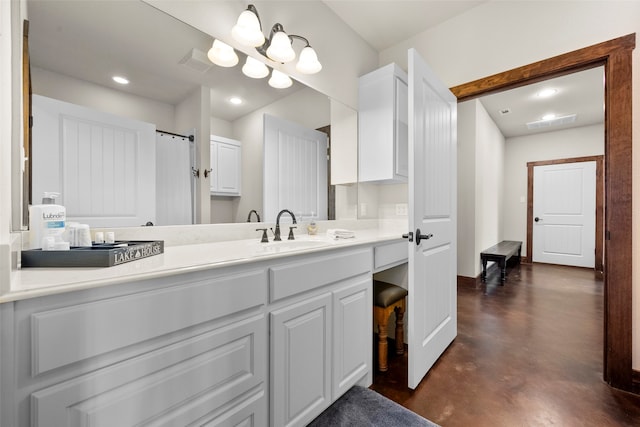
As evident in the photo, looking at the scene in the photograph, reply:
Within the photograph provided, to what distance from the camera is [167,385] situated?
753 mm

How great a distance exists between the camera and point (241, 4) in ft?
5.07

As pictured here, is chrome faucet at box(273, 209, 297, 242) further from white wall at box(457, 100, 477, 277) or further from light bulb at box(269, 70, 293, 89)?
white wall at box(457, 100, 477, 277)

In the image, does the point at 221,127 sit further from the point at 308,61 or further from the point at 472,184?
the point at 472,184

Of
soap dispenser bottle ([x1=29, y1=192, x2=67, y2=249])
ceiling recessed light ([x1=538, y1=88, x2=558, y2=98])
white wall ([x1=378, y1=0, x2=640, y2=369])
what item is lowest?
soap dispenser bottle ([x1=29, y1=192, x2=67, y2=249])

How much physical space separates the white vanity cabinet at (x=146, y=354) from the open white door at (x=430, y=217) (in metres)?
0.94

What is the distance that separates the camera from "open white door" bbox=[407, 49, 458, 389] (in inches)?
59.8

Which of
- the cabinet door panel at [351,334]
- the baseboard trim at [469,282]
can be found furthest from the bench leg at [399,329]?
the baseboard trim at [469,282]

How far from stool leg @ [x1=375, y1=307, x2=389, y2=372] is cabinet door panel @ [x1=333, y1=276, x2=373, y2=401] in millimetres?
243

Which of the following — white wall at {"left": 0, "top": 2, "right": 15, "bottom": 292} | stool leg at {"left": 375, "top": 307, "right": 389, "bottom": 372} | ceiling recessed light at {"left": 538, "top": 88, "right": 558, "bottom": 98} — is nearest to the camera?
white wall at {"left": 0, "top": 2, "right": 15, "bottom": 292}

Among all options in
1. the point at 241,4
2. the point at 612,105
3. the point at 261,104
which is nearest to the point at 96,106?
the point at 261,104

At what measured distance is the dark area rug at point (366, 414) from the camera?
128 cm

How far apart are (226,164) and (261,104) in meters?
0.48

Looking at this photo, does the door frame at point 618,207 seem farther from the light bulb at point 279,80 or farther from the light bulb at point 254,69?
the light bulb at point 254,69

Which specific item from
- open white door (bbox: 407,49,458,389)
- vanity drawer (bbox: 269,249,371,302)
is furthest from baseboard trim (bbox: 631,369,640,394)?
vanity drawer (bbox: 269,249,371,302)
